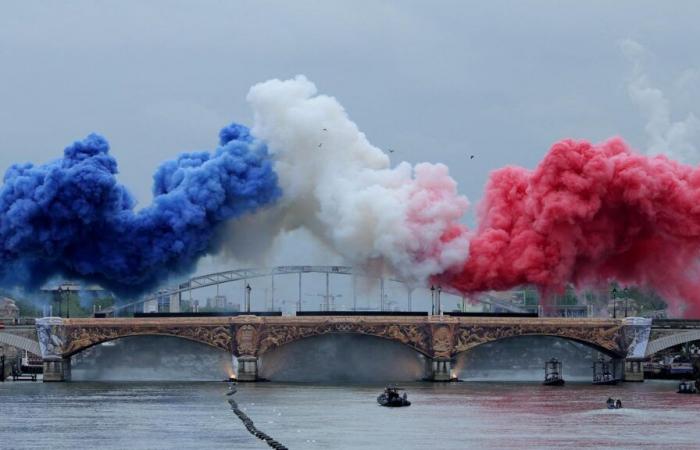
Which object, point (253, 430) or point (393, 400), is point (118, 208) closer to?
point (393, 400)

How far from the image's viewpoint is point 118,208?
19862 centimetres

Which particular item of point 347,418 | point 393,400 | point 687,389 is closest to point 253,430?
point 347,418

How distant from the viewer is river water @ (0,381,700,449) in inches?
4914

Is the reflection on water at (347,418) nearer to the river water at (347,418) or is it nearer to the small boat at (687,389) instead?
the river water at (347,418)

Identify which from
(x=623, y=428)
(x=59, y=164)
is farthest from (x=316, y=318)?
(x=623, y=428)

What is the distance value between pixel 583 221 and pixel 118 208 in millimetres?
49504

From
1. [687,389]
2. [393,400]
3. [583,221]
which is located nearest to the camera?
[393,400]

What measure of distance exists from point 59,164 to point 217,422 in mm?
64216

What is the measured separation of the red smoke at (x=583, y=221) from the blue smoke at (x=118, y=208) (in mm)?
23564

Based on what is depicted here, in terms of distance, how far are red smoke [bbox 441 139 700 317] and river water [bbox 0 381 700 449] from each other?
12229mm

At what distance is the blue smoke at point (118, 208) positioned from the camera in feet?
638

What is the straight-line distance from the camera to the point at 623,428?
135m

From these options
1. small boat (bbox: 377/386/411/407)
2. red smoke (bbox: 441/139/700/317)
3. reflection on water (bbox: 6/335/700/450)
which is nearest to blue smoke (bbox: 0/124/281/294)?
reflection on water (bbox: 6/335/700/450)

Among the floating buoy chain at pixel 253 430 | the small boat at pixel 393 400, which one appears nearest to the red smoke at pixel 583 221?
the small boat at pixel 393 400
